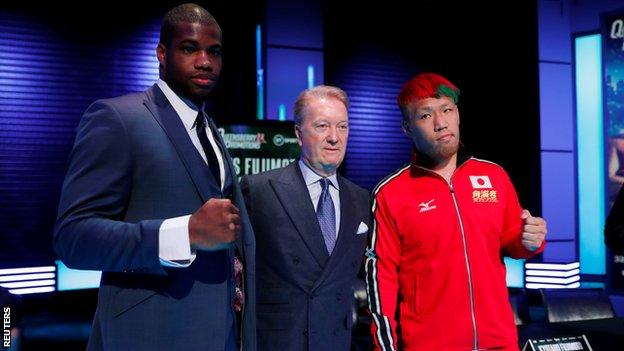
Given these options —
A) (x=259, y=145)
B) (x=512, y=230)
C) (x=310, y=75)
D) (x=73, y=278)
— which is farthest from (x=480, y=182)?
(x=310, y=75)

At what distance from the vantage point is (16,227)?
5.27 m

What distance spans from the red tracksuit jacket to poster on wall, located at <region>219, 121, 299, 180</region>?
111 inches

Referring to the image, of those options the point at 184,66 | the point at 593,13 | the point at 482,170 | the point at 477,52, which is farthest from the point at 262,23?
the point at 184,66

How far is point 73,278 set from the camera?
182 inches

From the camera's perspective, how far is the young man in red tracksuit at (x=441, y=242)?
214 cm

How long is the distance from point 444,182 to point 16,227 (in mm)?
4219

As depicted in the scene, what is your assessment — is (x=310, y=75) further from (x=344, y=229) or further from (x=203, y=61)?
(x=203, y=61)

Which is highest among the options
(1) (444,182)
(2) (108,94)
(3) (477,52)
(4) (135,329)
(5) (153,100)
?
(3) (477,52)

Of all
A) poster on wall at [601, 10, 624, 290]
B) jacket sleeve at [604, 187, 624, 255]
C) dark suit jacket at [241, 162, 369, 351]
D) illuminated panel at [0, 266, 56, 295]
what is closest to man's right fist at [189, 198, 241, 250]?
dark suit jacket at [241, 162, 369, 351]

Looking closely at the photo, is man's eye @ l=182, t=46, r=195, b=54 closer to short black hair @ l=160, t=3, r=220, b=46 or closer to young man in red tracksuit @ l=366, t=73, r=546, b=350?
short black hair @ l=160, t=3, r=220, b=46

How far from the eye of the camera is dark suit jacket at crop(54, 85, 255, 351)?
4.26 feet

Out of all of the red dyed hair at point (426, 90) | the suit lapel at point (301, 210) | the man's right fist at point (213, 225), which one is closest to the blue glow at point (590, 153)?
the red dyed hair at point (426, 90)

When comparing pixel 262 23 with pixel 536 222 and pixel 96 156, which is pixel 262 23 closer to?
pixel 536 222

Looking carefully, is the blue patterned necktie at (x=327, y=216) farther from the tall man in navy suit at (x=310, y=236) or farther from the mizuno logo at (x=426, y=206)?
the mizuno logo at (x=426, y=206)
